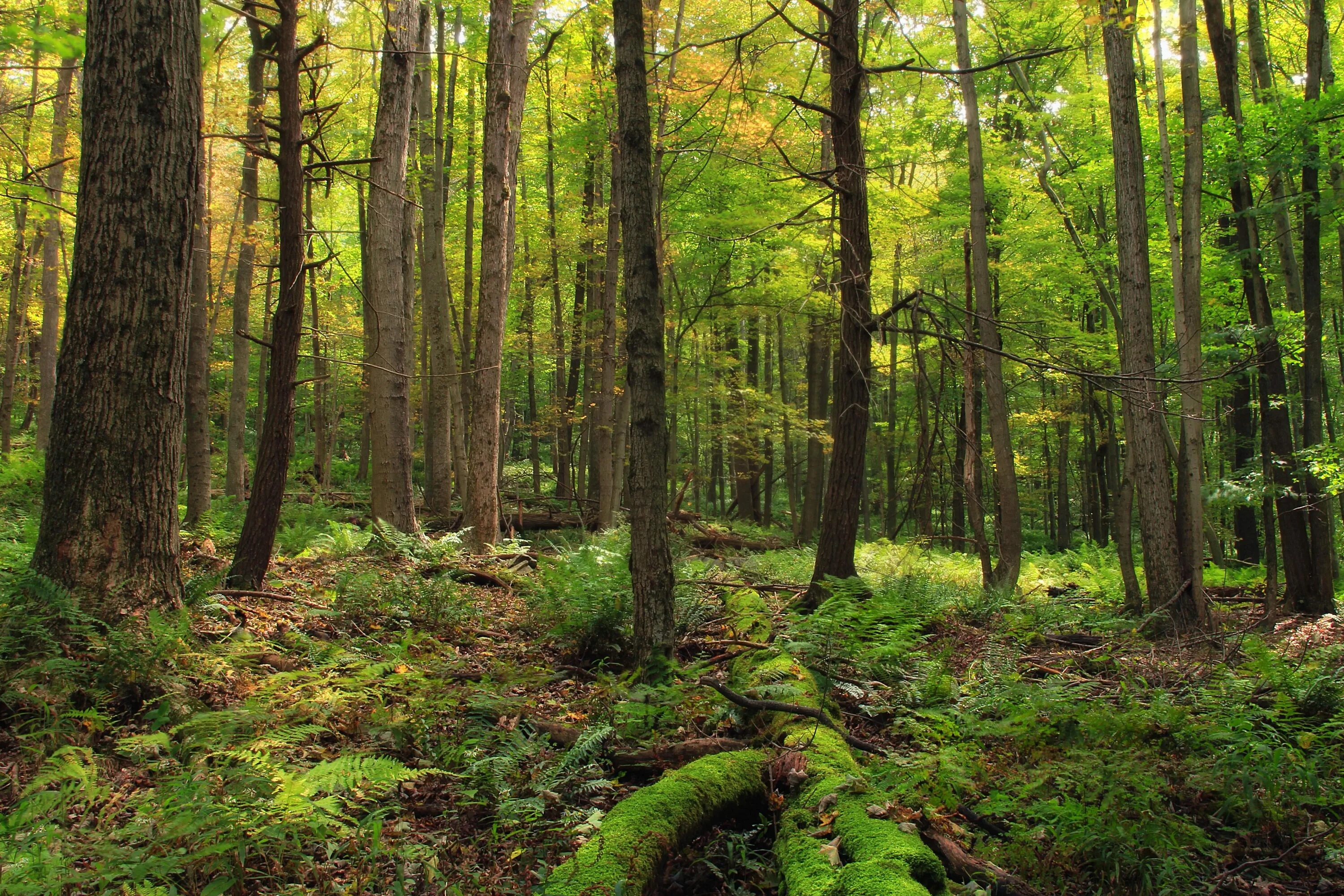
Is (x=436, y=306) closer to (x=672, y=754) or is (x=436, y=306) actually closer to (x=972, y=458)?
(x=972, y=458)

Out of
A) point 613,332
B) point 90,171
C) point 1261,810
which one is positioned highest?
point 613,332

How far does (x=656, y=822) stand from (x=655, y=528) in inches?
98.4

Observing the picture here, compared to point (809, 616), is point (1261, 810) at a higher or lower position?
lower

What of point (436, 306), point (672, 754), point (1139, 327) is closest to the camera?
point (672, 754)

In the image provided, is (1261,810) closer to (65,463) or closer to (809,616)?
(809,616)

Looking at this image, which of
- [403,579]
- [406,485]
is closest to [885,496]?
[406,485]

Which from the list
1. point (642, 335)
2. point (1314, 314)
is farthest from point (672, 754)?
point (1314, 314)

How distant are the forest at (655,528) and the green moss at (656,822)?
0.02 metres

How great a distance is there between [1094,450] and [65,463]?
1012 inches

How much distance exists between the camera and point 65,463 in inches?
177

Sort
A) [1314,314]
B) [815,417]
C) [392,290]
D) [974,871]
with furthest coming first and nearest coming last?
[815,417]
[1314,314]
[392,290]
[974,871]

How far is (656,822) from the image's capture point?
3.12 meters

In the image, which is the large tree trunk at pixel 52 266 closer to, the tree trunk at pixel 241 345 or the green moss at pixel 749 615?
the tree trunk at pixel 241 345

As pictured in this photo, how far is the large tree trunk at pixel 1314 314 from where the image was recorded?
389 inches
